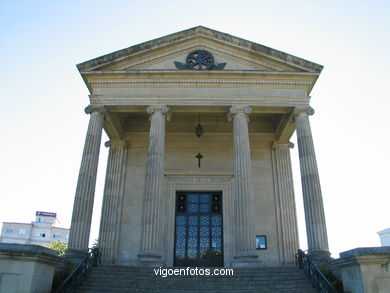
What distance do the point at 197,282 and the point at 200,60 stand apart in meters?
10.0

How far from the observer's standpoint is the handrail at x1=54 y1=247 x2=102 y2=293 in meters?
9.22

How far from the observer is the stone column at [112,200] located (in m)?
16.2

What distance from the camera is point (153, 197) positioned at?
1348 cm

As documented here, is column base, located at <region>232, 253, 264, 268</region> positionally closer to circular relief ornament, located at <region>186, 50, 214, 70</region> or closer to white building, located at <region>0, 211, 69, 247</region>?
circular relief ornament, located at <region>186, 50, 214, 70</region>

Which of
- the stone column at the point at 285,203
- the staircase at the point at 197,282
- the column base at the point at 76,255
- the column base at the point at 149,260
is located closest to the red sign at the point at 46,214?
the stone column at the point at 285,203

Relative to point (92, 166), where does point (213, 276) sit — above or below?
below

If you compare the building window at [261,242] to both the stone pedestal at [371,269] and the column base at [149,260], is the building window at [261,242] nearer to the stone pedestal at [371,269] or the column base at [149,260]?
the column base at [149,260]

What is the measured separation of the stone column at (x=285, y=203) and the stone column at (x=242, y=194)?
3991 mm

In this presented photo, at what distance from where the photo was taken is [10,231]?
240 feet

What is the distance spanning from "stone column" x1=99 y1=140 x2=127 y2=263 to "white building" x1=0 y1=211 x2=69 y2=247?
62727mm

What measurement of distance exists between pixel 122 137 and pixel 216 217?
21.4 ft

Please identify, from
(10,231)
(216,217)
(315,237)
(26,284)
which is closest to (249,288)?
(315,237)

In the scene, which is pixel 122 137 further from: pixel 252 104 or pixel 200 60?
pixel 252 104

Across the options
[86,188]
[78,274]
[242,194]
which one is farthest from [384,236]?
[78,274]
